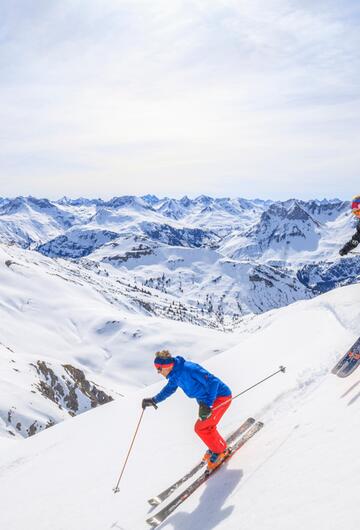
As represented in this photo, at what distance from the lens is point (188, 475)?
1023cm

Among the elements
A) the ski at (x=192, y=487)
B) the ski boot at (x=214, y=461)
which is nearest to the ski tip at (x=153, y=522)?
the ski at (x=192, y=487)

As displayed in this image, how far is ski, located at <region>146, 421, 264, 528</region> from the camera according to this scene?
355 inches

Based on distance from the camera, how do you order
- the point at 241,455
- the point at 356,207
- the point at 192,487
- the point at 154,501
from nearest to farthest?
the point at 192,487 < the point at 154,501 < the point at 241,455 < the point at 356,207

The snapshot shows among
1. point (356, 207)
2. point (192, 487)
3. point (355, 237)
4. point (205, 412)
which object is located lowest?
point (192, 487)

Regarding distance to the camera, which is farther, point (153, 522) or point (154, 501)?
point (154, 501)

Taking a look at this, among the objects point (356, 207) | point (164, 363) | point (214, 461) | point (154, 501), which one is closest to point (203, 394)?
point (164, 363)

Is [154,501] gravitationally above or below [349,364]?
below

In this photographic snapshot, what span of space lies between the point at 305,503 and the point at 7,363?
8445 centimetres

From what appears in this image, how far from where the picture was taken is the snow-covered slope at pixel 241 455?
23.4 feet

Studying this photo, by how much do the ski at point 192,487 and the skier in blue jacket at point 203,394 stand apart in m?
0.26

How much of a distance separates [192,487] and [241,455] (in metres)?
1.38

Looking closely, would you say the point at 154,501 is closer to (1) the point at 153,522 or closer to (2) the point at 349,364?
(1) the point at 153,522

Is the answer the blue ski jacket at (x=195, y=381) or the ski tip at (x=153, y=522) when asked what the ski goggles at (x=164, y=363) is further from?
the ski tip at (x=153, y=522)

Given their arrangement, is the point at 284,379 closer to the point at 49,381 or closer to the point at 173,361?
the point at 173,361
